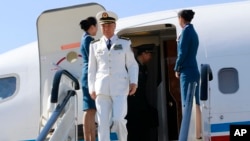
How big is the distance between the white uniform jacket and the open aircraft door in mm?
1233

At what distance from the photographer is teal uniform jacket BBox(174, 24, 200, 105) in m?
6.84

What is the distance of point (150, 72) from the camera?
936 centimetres

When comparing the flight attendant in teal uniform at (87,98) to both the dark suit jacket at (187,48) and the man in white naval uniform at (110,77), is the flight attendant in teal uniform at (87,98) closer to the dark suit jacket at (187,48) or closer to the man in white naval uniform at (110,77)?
the man in white naval uniform at (110,77)

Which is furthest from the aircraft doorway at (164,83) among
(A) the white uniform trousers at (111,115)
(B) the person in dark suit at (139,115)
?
(A) the white uniform trousers at (111,115)

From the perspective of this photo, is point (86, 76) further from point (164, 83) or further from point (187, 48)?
point (164, 83)

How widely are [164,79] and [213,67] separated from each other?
56.0 inches

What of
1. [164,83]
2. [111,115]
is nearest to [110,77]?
[111,115]

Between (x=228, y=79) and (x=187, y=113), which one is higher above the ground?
(x=228, y=79)

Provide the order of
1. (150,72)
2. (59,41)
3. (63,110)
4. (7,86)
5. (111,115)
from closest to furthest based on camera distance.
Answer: (111,115)
(63,110)
(59,41)
(7,86)
(150,72)

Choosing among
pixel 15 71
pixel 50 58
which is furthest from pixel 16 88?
pixel 50 58

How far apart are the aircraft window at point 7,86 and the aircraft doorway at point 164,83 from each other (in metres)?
1.94

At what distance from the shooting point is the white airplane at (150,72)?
25.0ft

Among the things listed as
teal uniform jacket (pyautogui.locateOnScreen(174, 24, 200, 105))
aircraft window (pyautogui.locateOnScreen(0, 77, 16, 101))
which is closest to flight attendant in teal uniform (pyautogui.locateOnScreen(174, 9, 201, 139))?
teal uniform jacket (pyautogui.locateOnScreen(174, 24, 200, 105))

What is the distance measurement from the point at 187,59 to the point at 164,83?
233 cm
